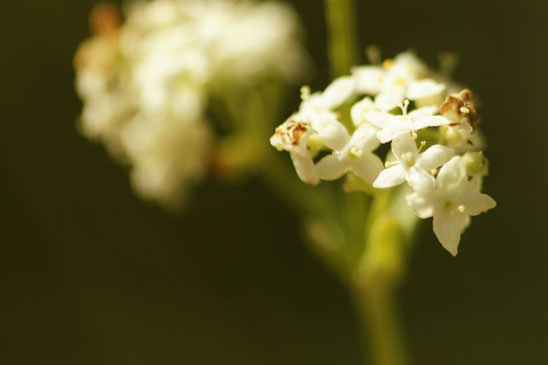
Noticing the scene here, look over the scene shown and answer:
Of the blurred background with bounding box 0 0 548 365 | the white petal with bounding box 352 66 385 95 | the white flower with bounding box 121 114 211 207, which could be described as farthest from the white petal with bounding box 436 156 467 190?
the blurred background with bounding box 0 0 548 365

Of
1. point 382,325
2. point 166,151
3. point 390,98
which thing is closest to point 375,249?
point 382,325

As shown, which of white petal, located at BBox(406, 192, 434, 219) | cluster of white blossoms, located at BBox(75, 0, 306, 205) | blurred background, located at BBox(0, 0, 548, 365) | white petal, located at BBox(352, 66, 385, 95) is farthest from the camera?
blurred background, located at BBox(0, 0, 548, 365)

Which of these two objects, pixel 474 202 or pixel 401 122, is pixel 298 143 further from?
pixel 474 202

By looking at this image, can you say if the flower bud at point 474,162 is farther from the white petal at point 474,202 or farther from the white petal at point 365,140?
the white petal at point 365,140

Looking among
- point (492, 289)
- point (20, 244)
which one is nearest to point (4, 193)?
point (20, 244)

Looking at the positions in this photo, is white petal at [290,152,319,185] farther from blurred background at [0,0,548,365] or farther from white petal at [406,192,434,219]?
blurred background at [0,0,548,365]

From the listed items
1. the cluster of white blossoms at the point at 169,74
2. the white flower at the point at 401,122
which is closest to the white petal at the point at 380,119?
the white flower at the point at 401,122

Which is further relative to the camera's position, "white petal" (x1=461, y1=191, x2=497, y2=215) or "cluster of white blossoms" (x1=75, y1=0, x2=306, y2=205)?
"cluster of white blossoms" (x1=75, y1=0, x2=306, y2=205)
